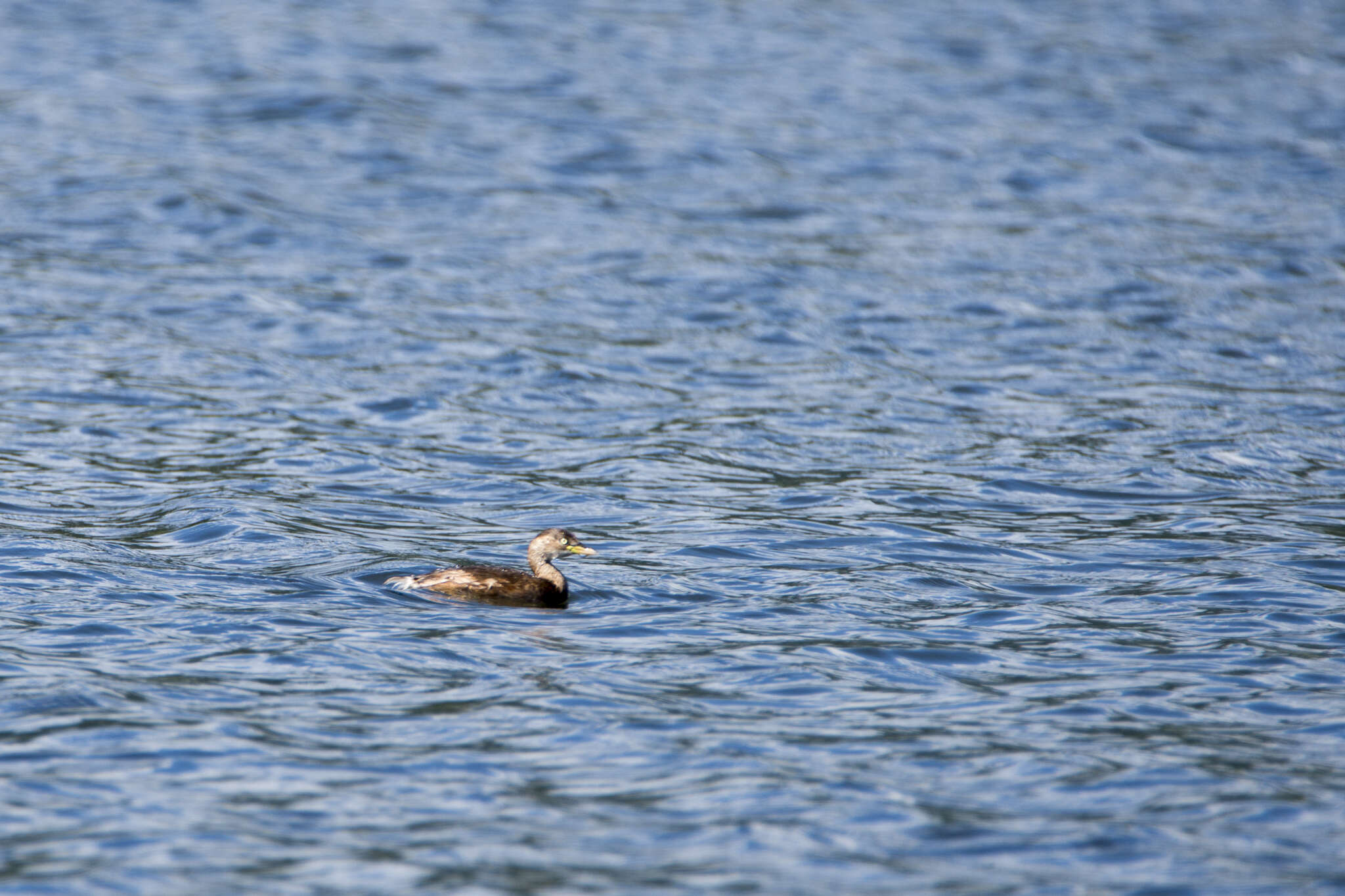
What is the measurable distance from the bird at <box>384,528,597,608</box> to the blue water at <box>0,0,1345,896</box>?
5.9 inches

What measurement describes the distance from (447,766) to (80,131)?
736 inches

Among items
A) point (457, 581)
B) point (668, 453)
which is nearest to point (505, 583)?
point (457, 581)

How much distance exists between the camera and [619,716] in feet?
29.5

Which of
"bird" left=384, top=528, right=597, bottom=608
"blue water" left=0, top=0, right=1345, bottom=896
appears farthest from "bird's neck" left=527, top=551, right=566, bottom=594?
"blue water" left=0, top=0, right=1345, bottom=896

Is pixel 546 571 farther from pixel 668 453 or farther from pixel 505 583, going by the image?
pixel 668 453

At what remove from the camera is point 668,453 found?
14711mm

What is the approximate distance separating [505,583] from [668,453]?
14.0 ft

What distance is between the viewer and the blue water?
7.91m

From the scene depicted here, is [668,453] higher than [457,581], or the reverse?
[457,581]

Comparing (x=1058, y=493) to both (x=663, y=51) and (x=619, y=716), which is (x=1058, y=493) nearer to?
(x=619, y=716)

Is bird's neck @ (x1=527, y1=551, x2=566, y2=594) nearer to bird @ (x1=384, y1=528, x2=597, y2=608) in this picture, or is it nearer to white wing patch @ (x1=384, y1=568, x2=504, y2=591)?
bird @ (x1=384, y1=528, x2=597, y2=608)

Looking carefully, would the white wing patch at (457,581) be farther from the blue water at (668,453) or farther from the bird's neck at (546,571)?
the bird's neck at (546,571)

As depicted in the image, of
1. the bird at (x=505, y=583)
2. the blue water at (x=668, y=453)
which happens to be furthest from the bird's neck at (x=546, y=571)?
the blue water at (x=668, y=453)

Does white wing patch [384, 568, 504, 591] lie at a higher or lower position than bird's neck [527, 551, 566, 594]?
higher
